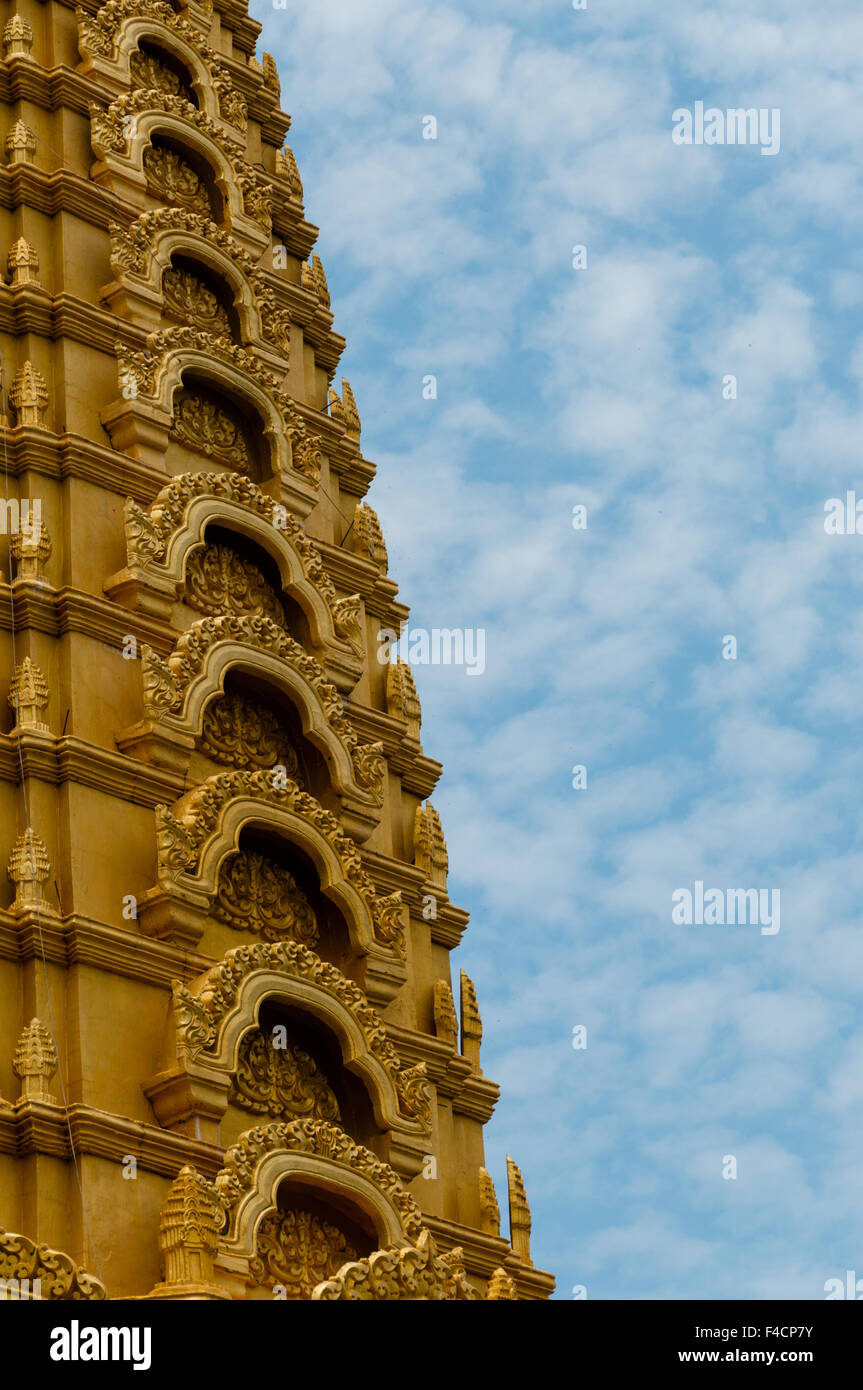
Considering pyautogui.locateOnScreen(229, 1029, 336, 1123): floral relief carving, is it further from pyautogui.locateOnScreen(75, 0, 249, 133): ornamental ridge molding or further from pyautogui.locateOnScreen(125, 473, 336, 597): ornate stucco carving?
pyautogui.locateOnScreen(75, 0, 249, 133): ornamental ridge molding

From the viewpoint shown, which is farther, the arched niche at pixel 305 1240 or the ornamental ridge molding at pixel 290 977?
the ornamental ridge molding at pixel 290 977

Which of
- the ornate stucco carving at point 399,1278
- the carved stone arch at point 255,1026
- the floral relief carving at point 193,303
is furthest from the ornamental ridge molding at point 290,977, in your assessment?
the floral relief carving at point 193,303

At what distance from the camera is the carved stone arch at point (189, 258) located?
2286cm

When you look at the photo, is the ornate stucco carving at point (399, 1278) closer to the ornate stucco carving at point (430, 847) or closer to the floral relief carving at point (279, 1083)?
the floral relief carving at point (279, 1083)

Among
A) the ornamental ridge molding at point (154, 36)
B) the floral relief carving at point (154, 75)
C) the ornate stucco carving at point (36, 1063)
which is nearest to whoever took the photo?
the ornate stucco carving at point (36, 1063)

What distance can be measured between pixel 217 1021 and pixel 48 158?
8.77 metres

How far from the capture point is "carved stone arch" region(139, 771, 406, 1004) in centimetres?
1925

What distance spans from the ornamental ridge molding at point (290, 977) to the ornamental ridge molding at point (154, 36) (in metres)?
9.43

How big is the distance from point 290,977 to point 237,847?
1163mm

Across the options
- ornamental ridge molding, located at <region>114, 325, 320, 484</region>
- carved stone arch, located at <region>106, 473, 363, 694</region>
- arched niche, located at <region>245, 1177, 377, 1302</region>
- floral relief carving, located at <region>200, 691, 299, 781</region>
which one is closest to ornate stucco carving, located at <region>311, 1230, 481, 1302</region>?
arched niche, located at <region>245, 1177, 377, 1302</region>

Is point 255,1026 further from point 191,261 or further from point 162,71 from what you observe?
point 162,71

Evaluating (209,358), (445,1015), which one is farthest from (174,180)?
(445,1015)
